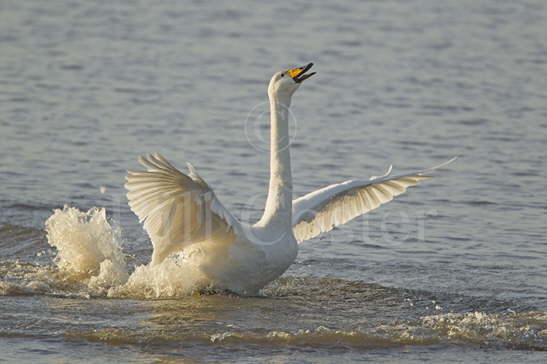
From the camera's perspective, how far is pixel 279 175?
9.95 metres

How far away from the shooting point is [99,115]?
17359 millimetres

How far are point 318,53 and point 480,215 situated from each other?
397 inches

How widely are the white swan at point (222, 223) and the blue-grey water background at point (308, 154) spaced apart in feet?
1.13

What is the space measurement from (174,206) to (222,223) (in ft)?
1.54

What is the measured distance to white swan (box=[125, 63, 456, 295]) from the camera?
356 inches

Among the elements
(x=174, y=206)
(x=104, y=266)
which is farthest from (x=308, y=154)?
(x=174, y=206)

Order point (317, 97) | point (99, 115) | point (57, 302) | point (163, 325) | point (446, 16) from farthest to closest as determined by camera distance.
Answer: point (446, 16) → point (317, 97) → point (99, 115) → point (57, 302) → point (163, 325)

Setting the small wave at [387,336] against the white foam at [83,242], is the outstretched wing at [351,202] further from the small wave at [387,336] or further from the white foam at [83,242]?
the small wave at [387,336]

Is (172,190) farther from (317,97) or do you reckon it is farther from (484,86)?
(484,86)

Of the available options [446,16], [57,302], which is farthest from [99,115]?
[446,16]

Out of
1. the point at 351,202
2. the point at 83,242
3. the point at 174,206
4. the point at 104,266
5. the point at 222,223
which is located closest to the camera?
the point at 174,206

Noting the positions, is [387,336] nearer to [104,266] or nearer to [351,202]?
[351,202]

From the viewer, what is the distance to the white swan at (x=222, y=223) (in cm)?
904

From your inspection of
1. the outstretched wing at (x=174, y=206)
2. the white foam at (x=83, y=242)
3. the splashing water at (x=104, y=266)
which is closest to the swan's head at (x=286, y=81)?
the outstretched wing at (x=174, y=206)
